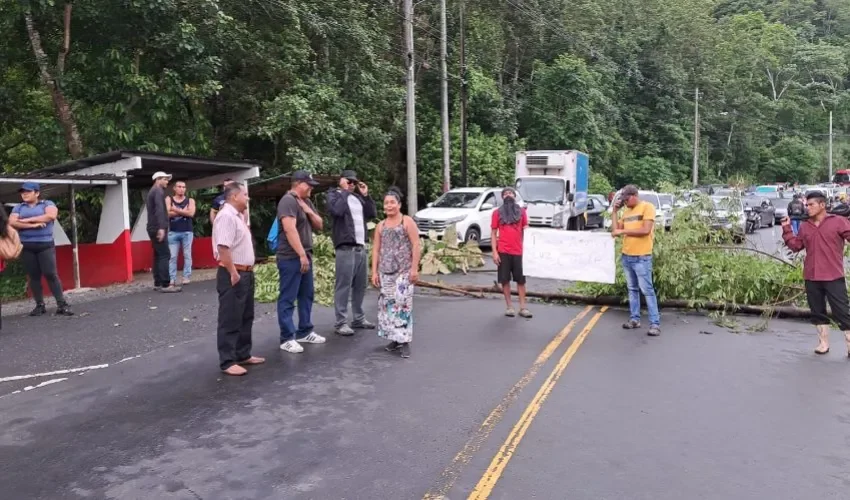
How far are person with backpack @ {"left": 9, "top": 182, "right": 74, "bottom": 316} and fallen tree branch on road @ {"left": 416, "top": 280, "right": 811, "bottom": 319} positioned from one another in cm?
560

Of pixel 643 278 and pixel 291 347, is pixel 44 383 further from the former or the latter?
pixel 643 278

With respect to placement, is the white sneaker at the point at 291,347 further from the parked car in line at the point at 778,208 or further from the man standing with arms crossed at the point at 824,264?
the parked car in line at the point at 778,208

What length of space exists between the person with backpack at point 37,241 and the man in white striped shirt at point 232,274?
385cm

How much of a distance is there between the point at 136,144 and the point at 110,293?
283 inches

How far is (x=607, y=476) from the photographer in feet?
13.7

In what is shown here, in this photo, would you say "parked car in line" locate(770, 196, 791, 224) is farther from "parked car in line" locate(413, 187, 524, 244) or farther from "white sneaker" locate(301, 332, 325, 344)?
"white sneaker" locate(301, 332, 325, 344)

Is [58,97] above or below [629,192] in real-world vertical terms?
above

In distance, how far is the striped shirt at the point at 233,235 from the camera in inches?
242

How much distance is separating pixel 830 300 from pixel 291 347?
5.80 meters

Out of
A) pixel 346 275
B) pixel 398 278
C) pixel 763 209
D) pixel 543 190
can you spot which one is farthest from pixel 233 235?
pixel 763 209

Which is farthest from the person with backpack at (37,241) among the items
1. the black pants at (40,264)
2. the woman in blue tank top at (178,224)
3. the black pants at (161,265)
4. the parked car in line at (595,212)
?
the parked car in line at (595,212)

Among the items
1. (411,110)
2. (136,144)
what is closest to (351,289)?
(136,144)

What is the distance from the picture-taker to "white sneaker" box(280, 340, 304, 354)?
7.21 metres

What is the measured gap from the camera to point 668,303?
32.3 feet
